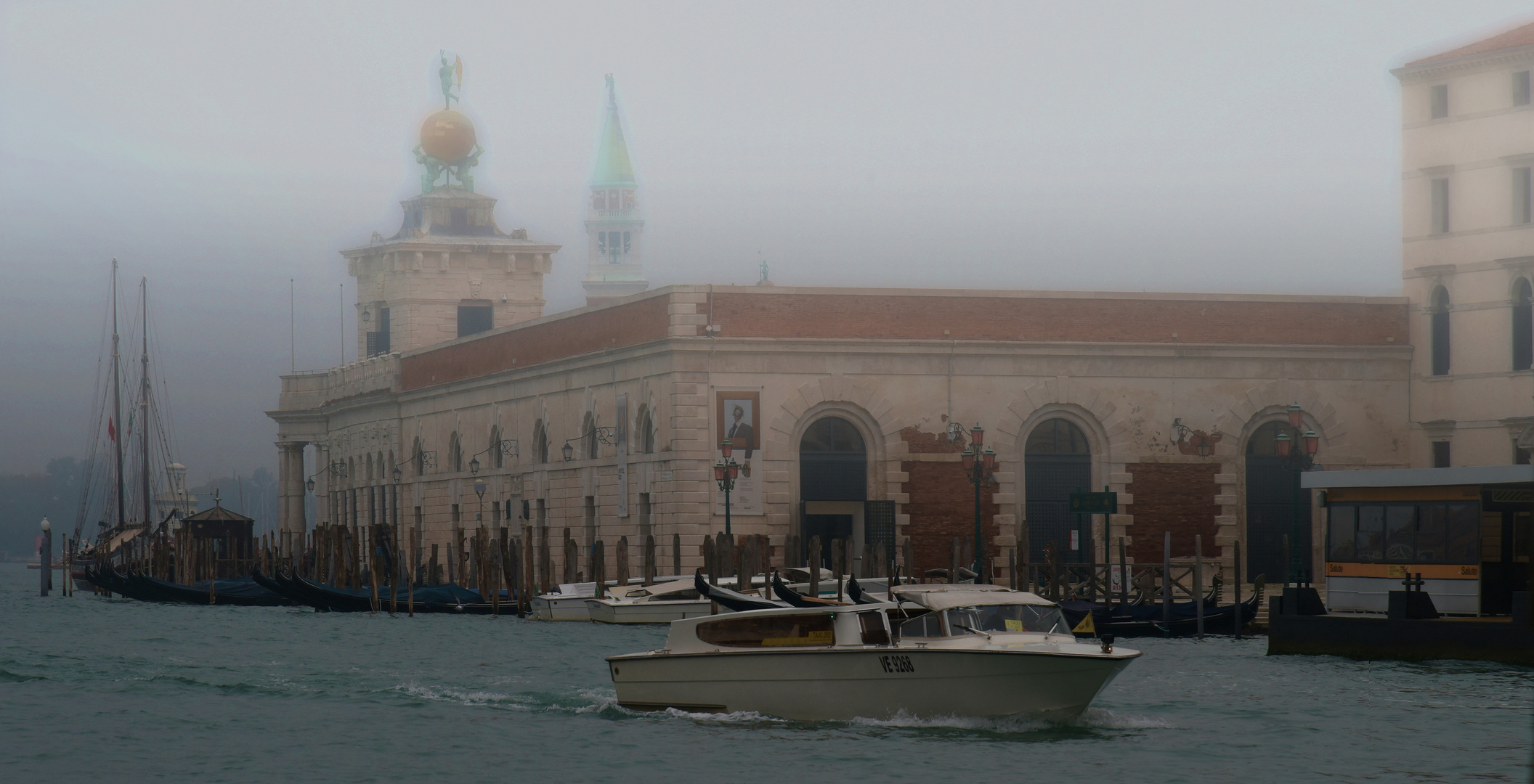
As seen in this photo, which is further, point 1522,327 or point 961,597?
point 1522,327

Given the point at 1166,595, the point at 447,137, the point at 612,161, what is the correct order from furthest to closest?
the point at 612,161
the point at 447,137
the point at 1166,595

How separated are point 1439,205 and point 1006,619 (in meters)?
33.0

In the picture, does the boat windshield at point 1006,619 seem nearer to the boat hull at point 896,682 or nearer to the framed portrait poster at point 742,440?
the boat hull at point 896,682

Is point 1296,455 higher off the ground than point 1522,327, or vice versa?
point 1522,327

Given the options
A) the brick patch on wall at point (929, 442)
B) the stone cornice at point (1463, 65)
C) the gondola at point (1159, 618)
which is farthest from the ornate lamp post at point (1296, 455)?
the stone cornice at point (1463, 65)

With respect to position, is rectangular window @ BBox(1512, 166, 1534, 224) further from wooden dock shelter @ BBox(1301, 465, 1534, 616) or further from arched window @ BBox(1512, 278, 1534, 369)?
wooden dock shelter @ BBox(1301, 465, 1534, 616)

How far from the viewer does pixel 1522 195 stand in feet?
175

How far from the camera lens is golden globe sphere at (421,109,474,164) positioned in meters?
86.1

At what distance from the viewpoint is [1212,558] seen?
5362cm

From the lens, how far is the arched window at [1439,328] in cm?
5531

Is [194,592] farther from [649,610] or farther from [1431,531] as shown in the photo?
[1431,531]

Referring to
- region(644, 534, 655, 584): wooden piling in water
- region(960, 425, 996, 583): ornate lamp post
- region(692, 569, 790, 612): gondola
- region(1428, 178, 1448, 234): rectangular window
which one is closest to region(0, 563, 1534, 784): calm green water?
region(692, 569, 790, 612): gondola

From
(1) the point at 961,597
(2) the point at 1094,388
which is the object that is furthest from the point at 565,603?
(1) the point at 961,597

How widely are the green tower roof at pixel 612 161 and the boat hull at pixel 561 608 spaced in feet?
342
